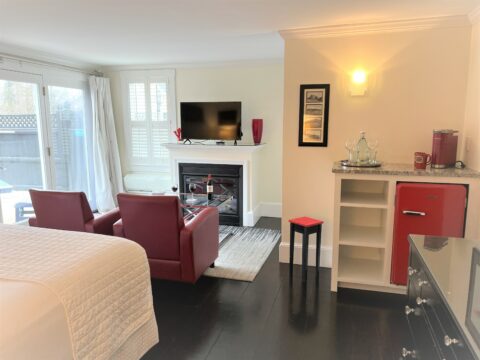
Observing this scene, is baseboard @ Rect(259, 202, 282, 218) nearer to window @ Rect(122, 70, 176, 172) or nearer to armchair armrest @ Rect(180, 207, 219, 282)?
window @ Rect(122, 70, 176, 172)

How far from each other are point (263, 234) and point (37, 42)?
11.8 feet

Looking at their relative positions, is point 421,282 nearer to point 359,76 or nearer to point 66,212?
point 359,76

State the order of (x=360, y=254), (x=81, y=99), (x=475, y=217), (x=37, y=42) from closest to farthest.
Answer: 1. (x=475, y=217)
2. (x=360, y=254)
3. (x=37, y=42)
4. (x=81, y=99)

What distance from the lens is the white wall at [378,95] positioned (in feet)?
10.2

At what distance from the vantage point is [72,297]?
1502 millimetres

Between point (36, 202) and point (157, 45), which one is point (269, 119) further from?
point (36, 202)

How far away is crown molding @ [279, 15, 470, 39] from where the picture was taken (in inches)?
117

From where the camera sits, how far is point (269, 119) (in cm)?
531

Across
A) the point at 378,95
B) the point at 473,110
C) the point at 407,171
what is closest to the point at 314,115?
the point at 378,95

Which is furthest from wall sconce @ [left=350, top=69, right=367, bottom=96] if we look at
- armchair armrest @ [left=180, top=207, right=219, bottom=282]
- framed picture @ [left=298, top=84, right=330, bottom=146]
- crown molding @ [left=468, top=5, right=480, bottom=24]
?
armchair armrest @ [left=180, top=207, right=219, bottom=282]

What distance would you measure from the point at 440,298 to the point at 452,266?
0.26 m

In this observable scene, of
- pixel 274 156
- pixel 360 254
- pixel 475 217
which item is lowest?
pixel 360 254

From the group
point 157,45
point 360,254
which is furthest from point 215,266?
point 157,45

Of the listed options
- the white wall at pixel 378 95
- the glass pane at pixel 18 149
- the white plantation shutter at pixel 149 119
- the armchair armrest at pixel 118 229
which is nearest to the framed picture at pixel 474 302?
the white wall at pixel 378 95
